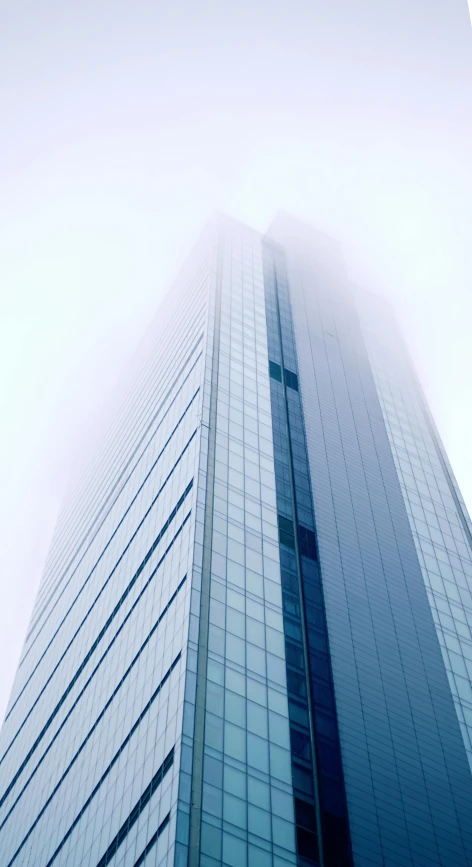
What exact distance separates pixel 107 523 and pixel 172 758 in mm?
37979

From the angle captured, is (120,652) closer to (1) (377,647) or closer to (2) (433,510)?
(1) (377,647)

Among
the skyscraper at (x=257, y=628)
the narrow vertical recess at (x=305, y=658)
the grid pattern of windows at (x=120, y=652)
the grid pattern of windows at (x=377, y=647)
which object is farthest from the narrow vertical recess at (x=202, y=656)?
the grid pattern of windows at (x=377, y=647)

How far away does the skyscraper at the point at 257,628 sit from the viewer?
31938 millimetres

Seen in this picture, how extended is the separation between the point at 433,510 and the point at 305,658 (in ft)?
80.7

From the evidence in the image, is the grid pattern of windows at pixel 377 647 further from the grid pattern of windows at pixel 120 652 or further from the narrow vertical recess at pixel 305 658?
the grid pattern of windows at pixel 120 652

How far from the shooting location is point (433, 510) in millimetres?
59281

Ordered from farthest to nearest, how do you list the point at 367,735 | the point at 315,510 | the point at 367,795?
the point at 315,510 < the point at 367,735 < the point at 367,795

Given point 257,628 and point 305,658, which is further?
point 305,658

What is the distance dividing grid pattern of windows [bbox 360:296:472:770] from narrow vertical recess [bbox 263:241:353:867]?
9608 mm

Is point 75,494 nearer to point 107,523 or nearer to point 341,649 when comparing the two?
point 107,523

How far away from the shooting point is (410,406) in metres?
73.3

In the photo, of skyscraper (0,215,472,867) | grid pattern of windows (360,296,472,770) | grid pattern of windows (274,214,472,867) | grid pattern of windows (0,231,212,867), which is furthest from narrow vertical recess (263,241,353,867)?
grid pattern of windows (360,296,472,770)

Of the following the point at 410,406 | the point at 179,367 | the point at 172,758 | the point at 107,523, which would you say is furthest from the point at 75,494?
the point at 172,758

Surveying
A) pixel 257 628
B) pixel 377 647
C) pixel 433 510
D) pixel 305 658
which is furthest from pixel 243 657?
pixel 433 510
